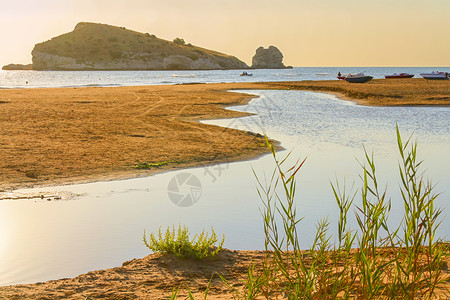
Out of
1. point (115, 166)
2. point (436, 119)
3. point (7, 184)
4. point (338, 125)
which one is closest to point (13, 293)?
point (7, 184)

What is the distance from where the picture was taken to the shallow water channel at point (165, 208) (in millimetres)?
7023

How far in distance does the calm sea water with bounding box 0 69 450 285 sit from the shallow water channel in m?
0.02

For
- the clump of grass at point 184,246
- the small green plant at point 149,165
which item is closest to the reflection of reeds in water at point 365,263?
the clump of grass at point 184,246

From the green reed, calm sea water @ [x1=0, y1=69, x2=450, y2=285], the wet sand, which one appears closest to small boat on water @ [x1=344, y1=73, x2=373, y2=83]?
the wet sand

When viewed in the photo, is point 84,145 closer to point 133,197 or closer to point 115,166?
point 115,166

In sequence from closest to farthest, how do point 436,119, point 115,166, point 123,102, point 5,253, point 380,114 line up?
point 5,253, point 115,166, point 436,119, point 380,114, point 123,102

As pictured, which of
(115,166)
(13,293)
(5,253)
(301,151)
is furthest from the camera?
(301,151)

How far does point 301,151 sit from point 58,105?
1616 cm

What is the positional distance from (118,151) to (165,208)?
5565 millimetres

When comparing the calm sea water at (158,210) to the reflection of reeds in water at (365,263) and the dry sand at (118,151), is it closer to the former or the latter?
the dry sand at (118,151)

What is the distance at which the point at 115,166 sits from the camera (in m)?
12.8

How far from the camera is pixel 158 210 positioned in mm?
9227

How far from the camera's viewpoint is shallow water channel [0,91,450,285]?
7023 millimetres

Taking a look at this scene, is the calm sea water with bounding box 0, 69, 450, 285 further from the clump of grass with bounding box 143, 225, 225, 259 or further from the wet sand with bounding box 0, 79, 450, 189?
the wet sand with bounding box 0, 79, 450, 189
